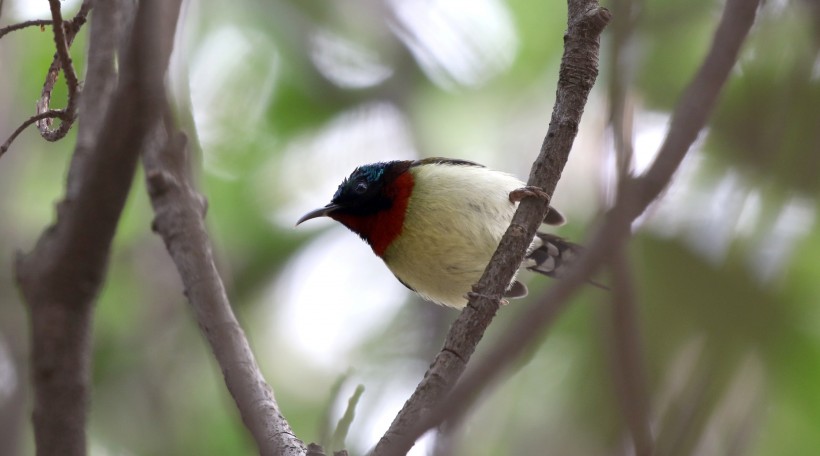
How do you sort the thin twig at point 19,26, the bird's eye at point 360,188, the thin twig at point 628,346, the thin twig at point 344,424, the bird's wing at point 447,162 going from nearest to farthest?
the thin twig at point 628,346 < the thin twig at point 344,424 < the thin twig at point 19,26 < the bird's wing at point 447,162 < the bird's eye at point 360,188

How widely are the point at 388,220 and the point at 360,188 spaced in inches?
18.5

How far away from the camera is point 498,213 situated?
4691 mm

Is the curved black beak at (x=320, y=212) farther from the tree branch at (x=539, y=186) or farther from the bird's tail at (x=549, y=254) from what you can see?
the tree branch at (x=539, y=186)

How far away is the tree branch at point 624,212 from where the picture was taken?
1.40 metres

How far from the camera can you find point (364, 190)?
534 cm

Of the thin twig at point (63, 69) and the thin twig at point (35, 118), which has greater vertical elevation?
the thin twig at point (63, 69)

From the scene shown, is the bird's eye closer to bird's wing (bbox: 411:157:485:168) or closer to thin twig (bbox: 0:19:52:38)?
bird's wing (bbox: 411:157:485:168)

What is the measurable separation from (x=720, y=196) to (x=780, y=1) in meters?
0.68

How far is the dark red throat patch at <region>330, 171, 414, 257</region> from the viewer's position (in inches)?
195

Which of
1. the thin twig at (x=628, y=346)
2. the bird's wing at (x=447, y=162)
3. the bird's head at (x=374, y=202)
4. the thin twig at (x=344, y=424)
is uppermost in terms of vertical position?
the bird's wing at (x=447, y=162)

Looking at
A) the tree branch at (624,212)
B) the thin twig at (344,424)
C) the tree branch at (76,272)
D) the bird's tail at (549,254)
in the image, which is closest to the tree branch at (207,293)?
the thin twig at (344,424)

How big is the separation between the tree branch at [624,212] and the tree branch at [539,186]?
1154 millimetres

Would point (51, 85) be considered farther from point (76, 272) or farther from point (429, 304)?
point (429, 304)

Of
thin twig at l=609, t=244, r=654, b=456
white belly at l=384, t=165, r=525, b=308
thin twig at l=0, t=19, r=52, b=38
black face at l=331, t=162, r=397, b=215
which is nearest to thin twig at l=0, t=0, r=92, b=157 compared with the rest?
thin twig at l=0, t=19, r=52, b=38
